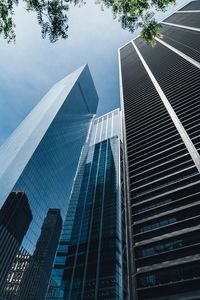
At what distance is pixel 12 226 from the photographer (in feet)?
231

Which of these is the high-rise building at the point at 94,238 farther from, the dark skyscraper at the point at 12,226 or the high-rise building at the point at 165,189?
the high-rise building at the point at 165,189

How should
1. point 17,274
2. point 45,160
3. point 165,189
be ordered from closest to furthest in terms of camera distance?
1. point 165,189
2. point 17,274
3. point 45,160

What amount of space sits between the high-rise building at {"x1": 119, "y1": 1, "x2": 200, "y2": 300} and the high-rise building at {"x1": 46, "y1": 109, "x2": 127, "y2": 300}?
36027 mm

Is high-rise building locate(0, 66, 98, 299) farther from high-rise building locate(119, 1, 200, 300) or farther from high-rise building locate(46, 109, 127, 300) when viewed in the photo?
high-rise building locate(119, 1, 200, 300)

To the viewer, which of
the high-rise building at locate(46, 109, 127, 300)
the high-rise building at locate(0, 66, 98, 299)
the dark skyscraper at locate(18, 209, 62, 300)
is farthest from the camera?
the high-rise building at locate(0, 66, 98, 299)

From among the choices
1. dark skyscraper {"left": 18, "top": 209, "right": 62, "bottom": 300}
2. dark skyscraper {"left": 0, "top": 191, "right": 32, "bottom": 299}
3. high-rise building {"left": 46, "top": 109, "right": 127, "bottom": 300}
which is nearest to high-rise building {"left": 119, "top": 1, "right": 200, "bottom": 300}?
high-rise building {"left": 46, "top": 109, "right": 127, "bottom": 300}

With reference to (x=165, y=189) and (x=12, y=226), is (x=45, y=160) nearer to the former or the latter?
(x=12, y=226)

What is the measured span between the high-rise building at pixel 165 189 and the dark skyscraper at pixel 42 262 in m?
76.2

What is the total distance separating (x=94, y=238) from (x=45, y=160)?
36786 mm

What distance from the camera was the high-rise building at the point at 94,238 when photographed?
2694 inches

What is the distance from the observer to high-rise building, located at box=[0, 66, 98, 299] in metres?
79.1

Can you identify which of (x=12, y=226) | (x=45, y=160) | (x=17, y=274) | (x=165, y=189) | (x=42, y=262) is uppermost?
(x=45, y=160)

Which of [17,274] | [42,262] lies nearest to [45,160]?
[42,262]

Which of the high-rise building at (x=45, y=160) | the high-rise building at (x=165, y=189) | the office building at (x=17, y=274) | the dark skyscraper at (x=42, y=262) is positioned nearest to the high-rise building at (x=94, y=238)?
the dark skyscraper at (x=42, y=262)
